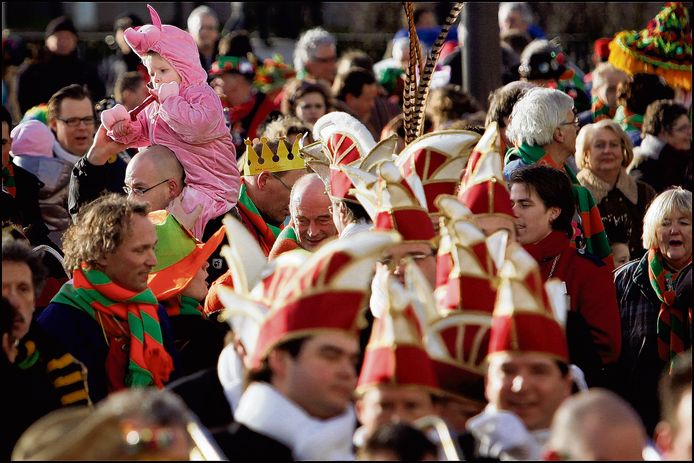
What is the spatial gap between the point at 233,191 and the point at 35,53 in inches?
192

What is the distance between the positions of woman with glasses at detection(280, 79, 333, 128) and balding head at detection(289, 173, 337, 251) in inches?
115

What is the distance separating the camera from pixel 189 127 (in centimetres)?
755

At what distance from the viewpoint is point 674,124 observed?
9773 mm

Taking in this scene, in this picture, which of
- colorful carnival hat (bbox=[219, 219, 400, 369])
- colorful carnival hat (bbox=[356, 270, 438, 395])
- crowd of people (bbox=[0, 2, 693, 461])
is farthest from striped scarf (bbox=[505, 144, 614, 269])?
colorful carnival hat (bbox=[219, 219, 400, 369])

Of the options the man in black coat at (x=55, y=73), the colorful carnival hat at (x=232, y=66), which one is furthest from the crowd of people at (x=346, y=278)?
the man in black coat at (x=55, y=73)

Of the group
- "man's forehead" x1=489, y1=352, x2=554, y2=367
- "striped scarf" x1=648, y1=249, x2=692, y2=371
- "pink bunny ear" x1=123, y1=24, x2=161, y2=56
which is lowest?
"striped scarf" x1=648, y1=249, x2=692, y2=371

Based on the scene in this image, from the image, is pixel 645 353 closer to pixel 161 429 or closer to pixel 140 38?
pixel 140 38

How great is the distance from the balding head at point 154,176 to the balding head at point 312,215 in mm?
644

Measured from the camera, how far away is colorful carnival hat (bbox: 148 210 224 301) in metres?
6.68

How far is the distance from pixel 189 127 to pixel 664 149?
3479mm

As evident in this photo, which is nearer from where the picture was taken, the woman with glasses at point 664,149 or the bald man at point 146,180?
the bald man at point 146,180

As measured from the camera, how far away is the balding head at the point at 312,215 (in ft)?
22.8

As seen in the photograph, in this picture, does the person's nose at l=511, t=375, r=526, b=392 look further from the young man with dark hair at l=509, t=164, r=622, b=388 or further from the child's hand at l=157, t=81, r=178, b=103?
the child's hand at l=157, t=81, r=178, b=103

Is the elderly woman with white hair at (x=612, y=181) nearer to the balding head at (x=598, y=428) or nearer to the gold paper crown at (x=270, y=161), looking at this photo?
the gold paper crown at (x=270, y=161)
